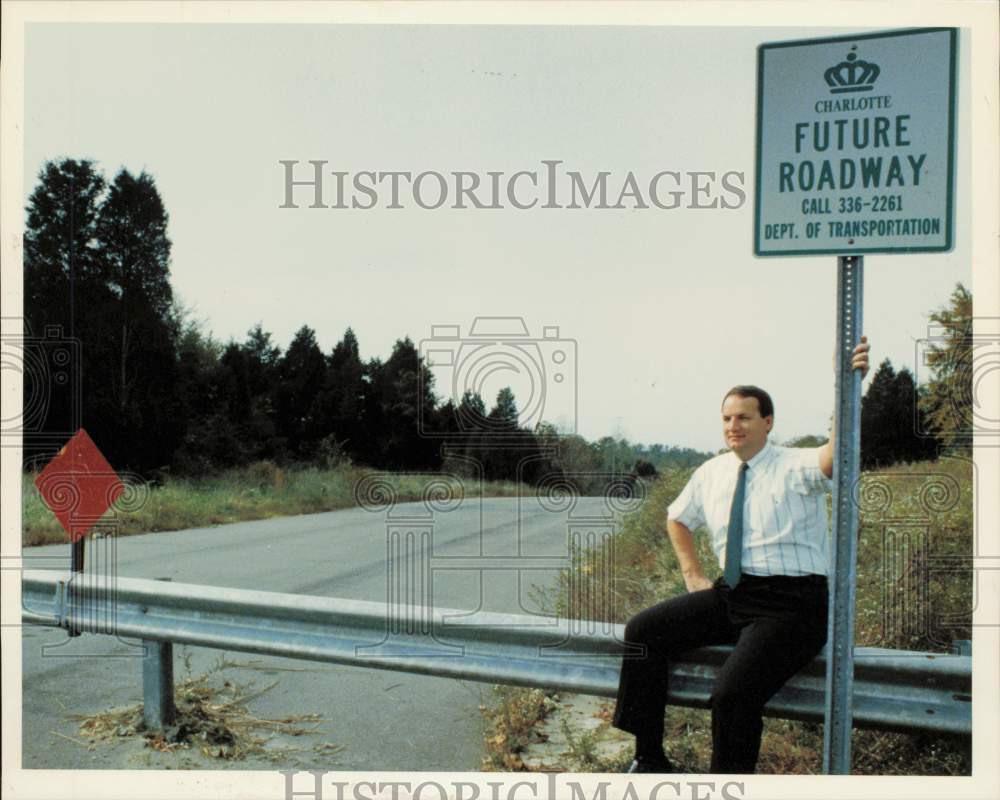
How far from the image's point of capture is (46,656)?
4762 millimetres

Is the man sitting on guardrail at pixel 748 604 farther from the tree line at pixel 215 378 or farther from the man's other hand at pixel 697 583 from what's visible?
the tree line at pixel 215 378

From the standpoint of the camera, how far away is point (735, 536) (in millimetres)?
3359

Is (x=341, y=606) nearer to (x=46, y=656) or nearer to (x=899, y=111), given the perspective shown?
(x=46, y=656)

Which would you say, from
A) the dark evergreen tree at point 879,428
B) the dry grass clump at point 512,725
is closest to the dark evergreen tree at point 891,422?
the dark evergreen tree at point 879,428

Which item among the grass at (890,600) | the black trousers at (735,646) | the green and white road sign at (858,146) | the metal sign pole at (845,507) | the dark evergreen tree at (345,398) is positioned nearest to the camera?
the green and white road sign at (858,146)

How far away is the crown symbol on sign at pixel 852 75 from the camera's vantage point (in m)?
2.86

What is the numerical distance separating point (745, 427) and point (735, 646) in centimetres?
75

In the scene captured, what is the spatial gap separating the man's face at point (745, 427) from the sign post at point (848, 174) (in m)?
0.48

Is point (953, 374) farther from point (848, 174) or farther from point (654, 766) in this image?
point (654, 766)

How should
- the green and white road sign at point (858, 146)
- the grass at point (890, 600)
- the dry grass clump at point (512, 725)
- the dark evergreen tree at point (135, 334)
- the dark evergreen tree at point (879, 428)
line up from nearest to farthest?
the green and white road sign at point (858, 146) < the grass at point (890, 600) < the dry grass clump at point (512, 725) < the dark evergreen tree at point (879, 428) < the dark evergreen tree at point (135, 334)

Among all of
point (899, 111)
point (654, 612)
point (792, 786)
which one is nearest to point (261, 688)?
point (654, 612)

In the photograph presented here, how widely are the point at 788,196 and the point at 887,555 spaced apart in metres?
2.09

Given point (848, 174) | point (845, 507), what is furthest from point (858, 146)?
→ point (845, 507)

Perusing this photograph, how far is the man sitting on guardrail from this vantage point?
3.08 meters
